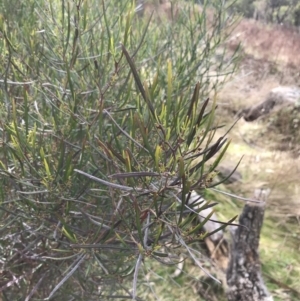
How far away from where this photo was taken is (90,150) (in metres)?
0.85

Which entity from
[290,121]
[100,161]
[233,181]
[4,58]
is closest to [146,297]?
[100,161]

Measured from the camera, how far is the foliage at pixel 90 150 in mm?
574

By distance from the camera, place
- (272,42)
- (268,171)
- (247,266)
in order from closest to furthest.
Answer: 1. (247,266)
2. (268,171)
3. (272,42)

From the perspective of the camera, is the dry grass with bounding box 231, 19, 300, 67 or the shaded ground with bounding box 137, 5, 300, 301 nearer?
the shaded ground with bounding box 137, 5, 300, 301

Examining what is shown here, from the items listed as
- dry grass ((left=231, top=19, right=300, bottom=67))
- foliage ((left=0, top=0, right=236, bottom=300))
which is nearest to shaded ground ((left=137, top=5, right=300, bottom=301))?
dry grass ((left=231, top=19, right=300, bottom=67))

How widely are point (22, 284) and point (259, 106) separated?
3.74m

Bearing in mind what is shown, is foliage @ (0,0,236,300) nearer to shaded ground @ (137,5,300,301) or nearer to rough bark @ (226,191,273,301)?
shaded ground @ (137,5,300,301)

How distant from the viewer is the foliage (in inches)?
22.6

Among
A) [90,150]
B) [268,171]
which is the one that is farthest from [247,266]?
[268,171]

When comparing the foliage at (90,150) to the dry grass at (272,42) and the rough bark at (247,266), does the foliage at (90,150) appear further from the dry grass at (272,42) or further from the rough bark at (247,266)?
the dry grass at (272,42)

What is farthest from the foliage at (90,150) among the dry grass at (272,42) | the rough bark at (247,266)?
the dry grass at (272,42)

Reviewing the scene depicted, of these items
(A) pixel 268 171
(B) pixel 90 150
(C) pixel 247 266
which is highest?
(B) pixel 90 150

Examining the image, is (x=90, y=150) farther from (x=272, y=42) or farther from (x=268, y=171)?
(x=272, y=42)

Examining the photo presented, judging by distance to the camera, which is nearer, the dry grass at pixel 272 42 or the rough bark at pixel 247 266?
the rough bark at pixel 247 266
